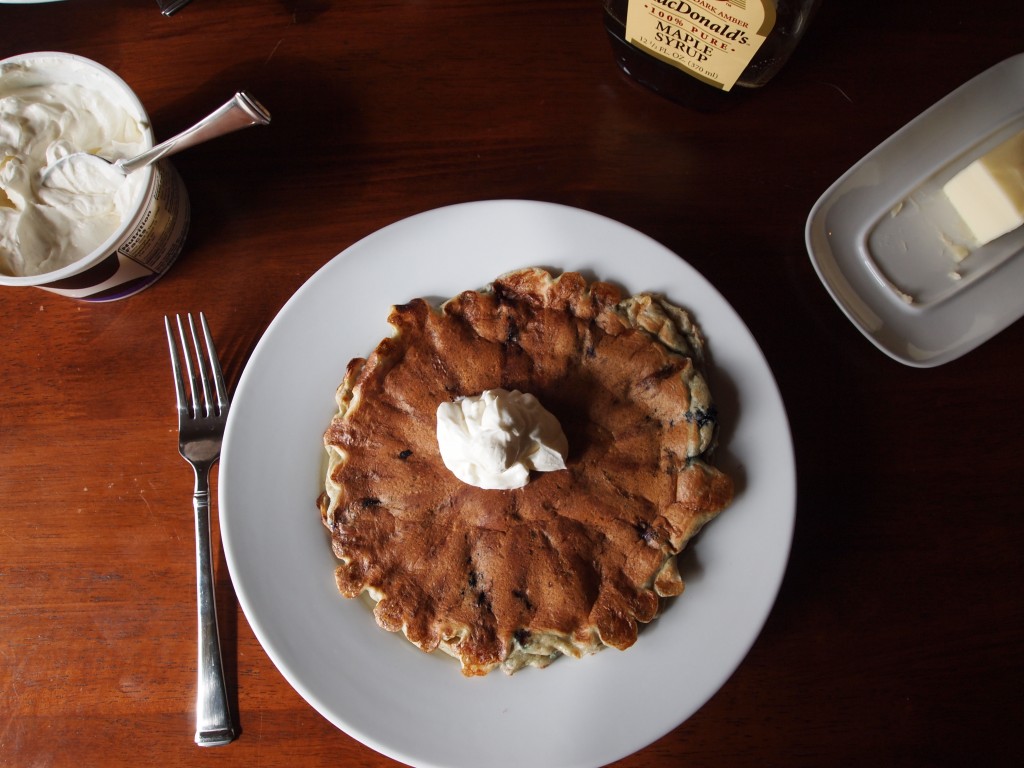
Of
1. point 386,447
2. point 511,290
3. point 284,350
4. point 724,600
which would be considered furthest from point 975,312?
point 284,350

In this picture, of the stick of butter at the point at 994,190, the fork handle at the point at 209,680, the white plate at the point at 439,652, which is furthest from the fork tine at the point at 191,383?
the stick of butter at the point at 994,190

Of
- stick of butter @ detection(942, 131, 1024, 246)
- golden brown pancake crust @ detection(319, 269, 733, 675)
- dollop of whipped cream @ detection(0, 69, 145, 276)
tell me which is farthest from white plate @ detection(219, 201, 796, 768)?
stick of butter @ detection(942, 131, 1024, 246)

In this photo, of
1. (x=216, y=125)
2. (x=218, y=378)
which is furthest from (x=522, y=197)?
(x=218, y=378)

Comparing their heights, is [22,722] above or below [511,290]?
below

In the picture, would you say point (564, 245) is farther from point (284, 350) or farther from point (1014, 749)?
point (1014, 749)

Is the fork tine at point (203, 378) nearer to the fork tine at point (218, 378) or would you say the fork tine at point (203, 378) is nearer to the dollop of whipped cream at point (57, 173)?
the fork tine at point (218, 378)

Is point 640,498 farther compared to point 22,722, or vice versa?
point 22,722

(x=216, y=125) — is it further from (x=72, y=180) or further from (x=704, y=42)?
(x=704, y=42)
